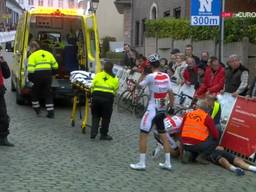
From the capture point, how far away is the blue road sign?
12891 millimetres

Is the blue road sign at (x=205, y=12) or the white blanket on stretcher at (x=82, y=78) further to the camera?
the blue road sign at (x=205, y=12)

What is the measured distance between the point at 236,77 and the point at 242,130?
1999mm

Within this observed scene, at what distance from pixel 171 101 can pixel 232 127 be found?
170 centimetres

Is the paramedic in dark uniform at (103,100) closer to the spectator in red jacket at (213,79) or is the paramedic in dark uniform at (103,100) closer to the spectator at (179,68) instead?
the spectator in red jacket at (213,79)

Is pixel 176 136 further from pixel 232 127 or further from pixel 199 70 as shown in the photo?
pixel 199 70

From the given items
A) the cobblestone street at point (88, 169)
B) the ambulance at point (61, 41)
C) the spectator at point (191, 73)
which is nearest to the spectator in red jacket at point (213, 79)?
the spectator at point (191, 73)

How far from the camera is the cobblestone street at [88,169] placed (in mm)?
7988

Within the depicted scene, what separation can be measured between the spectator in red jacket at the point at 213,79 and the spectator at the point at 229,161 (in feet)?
9.51

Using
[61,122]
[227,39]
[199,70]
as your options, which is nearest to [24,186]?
[61,122]

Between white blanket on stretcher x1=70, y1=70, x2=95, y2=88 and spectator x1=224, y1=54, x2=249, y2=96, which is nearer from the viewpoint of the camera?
spectator x1=224, y1=54, x2=249, y2=96

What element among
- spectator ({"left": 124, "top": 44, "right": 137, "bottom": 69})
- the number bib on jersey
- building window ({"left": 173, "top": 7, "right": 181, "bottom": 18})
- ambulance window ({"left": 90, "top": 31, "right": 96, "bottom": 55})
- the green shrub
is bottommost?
the number bib on jersey

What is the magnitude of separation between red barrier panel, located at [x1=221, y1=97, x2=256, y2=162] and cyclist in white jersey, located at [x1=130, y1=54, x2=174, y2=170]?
1.53m

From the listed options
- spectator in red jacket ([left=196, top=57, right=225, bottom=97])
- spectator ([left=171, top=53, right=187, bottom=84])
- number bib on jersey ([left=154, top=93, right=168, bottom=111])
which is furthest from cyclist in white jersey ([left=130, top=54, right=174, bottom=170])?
spectator ([left=171, top=53, right=187, bottom=84])

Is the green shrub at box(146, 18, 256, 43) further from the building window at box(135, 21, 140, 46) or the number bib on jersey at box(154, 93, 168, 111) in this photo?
the building window at box(135, 21, 140, 46)
